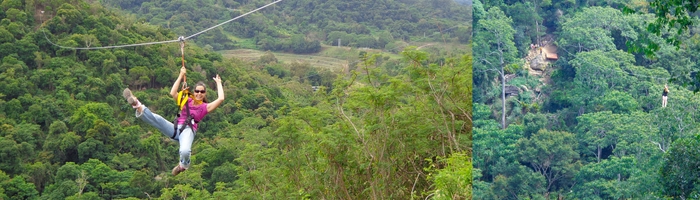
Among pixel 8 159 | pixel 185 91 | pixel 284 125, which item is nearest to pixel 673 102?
pixel 185 91

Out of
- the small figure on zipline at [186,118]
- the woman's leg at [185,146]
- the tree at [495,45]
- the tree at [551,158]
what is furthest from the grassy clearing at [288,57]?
the woman's leg at [185,146]

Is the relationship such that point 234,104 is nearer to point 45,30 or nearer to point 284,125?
point 45,30

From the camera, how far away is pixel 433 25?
4372cm

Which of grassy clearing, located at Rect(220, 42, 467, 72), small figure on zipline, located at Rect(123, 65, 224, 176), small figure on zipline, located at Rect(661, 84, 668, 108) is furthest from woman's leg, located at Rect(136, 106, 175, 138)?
grassy clearing, located at Rect(220, 42, 467, 72)

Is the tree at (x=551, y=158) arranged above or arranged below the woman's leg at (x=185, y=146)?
below

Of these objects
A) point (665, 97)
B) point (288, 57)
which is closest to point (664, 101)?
point (665, 97)

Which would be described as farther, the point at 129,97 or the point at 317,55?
the point at 317,55

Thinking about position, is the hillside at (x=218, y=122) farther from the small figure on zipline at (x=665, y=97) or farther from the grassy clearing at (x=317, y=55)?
the grassy clearing at (x=317, y=55)

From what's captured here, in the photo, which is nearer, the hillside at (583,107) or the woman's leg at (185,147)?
the woman's leg at (185,147)

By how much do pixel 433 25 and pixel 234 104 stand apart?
17877 mm

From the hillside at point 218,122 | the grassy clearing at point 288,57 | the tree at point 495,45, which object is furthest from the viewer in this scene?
the grassy clearing at point 288,57

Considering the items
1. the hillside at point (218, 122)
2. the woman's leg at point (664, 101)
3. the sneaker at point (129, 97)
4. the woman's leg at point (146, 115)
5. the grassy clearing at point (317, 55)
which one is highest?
the sneaker at point (129, 97)

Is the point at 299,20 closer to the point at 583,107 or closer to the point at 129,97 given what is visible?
the point at 583,107

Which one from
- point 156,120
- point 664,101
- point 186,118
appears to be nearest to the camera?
point 156,120
